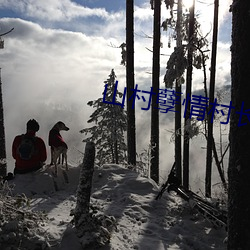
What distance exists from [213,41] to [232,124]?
1122 cm

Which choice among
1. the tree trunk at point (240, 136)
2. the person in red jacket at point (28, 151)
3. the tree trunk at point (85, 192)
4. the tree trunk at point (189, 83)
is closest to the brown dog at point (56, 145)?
the person in red jacket at point (28, 151)

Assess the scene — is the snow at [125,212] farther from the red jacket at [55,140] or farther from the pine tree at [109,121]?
the pine tree at [109,121]

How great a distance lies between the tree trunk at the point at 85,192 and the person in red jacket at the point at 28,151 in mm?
3923

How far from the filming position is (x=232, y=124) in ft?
15.6

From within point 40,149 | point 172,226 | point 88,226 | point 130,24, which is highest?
point 130,24

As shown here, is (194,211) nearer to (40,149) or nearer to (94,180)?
(94,180)

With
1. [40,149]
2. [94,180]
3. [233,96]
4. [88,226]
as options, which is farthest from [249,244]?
[40,149]

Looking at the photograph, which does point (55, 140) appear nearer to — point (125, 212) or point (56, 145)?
point (56, 145)

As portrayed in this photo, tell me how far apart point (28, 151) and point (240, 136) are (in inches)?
258

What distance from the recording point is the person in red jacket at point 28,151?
9203mm

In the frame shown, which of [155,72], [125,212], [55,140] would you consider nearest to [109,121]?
[155,72]

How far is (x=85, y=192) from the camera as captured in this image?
5730 millimetres

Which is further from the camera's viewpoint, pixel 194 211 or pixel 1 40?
pixel 1 40

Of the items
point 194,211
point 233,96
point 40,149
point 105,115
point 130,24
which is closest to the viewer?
point 233,96
